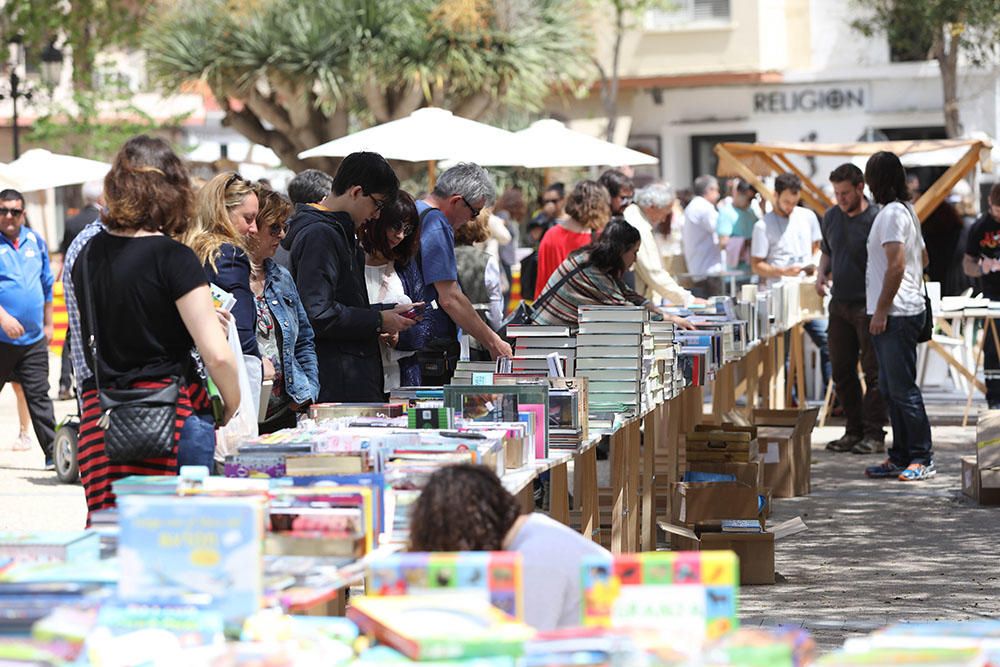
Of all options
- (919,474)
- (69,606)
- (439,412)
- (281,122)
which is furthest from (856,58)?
(69,606)

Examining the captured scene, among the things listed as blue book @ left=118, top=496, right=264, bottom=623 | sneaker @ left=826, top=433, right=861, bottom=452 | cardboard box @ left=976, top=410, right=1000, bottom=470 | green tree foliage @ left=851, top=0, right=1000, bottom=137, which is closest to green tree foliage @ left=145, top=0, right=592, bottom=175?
green tree foliage @ left=851, top=0, right=1000, bottom=137

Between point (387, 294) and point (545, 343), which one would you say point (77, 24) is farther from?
point (545, 343)

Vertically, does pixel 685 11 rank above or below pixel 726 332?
above

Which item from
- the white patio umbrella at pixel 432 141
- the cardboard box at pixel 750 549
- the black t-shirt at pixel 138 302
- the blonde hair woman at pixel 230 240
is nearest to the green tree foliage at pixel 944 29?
the white patio umbrella at pixel 432 141

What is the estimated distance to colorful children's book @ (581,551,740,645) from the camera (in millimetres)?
3283

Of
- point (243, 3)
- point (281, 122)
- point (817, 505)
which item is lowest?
point (817, 505)

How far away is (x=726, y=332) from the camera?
9836 mm

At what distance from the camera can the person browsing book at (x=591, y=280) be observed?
8211 millimetres

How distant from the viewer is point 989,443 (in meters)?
9.40

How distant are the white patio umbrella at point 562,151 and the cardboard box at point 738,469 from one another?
4.22m

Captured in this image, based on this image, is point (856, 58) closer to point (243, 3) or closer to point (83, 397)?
point (243, 3)

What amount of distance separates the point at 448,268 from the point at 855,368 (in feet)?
16.2

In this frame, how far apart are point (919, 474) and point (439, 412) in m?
5.52

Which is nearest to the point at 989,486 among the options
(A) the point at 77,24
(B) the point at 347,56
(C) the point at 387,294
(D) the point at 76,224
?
(C) the point at 387,294
